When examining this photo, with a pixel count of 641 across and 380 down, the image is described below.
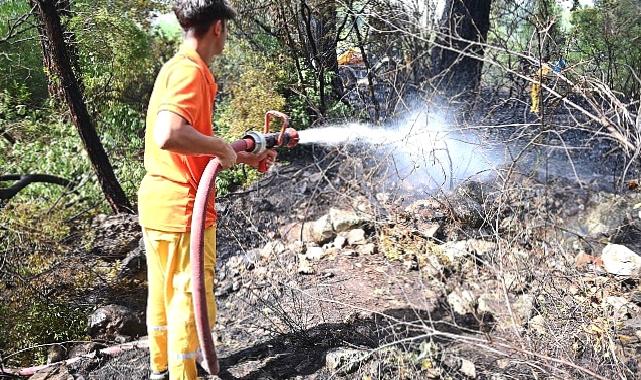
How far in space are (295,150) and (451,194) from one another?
2.40m

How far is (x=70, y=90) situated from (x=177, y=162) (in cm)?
323

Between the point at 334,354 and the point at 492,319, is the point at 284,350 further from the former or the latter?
the point at 492,319

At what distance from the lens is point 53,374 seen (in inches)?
142

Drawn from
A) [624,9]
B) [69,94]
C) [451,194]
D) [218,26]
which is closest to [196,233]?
[218,26]

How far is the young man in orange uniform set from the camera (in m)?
2.42

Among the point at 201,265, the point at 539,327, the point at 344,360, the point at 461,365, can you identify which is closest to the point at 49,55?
the point at 201,265

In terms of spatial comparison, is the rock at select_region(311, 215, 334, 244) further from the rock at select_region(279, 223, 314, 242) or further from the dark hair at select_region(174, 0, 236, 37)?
the dark hair at select_region(174, 0, 236, 37)

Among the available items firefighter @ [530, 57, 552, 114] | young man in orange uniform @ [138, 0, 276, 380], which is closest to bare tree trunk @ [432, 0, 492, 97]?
firefighter @ [530, 57, 552, 114]

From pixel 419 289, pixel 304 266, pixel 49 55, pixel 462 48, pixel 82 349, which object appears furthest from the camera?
pixel 462 48

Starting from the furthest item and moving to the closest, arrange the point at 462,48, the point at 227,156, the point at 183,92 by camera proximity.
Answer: the point at 462,48, the point at 227,156, the point at 183,92

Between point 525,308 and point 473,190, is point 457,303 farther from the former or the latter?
point 473,190

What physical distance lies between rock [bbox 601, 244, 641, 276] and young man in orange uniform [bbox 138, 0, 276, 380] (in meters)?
2.48

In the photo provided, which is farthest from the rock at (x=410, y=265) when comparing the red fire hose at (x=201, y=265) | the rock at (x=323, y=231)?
the red fire hose at (x=201, y=265)

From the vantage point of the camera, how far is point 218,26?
8.45ft
